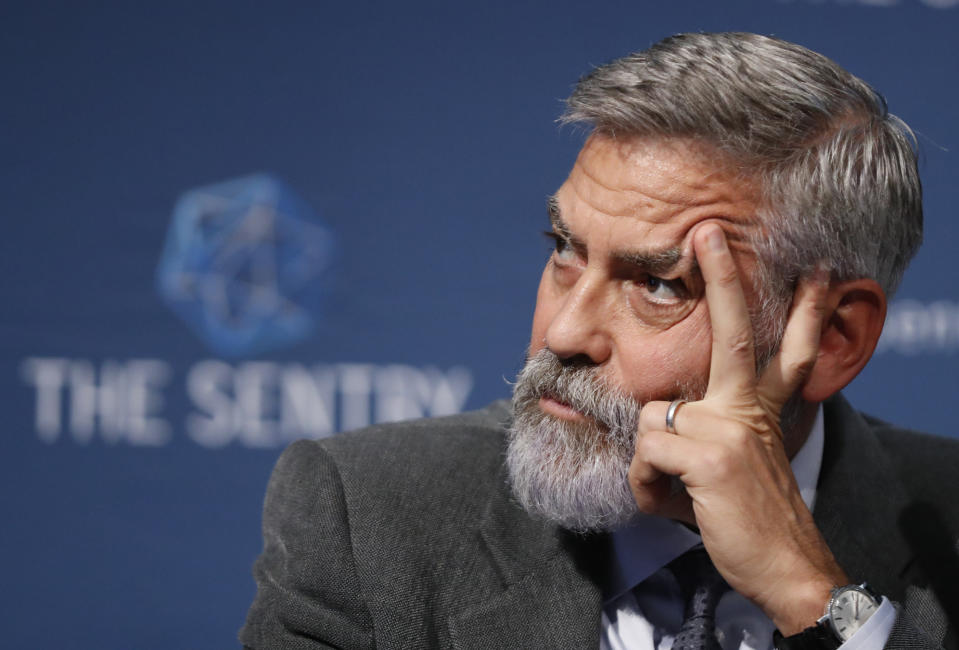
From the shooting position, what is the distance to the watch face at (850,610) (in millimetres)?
1368

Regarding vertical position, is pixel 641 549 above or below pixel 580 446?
below

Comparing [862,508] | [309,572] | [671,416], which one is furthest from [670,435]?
[309,572]

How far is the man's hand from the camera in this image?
4.69ft

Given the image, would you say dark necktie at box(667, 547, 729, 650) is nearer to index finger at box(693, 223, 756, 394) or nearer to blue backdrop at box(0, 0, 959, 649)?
index finger at box(693, 223, 756, 394)

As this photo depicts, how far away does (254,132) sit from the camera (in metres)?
2.68

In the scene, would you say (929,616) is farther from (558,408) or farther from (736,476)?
(558,408)

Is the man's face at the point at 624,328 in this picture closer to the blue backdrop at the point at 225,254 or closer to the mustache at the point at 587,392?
the mustache at the point at 587,392

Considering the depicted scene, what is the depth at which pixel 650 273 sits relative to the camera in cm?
153

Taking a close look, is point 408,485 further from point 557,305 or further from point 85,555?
point 85,555

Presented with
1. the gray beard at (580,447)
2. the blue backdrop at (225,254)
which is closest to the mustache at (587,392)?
the gray beard at (580,447)

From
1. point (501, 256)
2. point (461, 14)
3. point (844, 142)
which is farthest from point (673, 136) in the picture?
point (461, 14)

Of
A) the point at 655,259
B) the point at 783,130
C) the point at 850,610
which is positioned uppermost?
the point at 783,130

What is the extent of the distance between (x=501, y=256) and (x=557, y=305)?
3.80 feet

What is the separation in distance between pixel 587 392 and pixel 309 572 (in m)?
0.57
